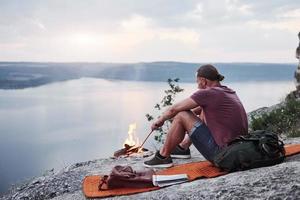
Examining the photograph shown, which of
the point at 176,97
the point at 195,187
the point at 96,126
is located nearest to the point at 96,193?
the point at 195,187

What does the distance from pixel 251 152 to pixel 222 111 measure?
2.93 ft

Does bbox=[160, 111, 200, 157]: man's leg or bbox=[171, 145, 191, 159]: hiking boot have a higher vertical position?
bbox=[160, 111, 200, 157]: man's leg

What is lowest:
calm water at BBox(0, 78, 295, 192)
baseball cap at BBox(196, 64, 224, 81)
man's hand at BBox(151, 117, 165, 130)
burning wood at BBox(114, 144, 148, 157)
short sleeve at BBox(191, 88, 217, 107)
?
calm water at BBox(0, 78, 295, 192)

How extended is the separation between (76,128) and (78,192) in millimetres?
128623

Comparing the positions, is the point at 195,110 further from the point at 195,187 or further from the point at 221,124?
the point at 195,187

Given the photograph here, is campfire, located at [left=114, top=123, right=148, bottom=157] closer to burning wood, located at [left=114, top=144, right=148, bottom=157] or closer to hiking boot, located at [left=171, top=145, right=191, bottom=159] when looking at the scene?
burning wood, located at [left=114, top=144, right=148, bottom=157]

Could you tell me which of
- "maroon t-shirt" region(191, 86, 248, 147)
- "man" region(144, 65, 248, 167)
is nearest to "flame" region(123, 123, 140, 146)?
"man" region(144, 65, 248, 167)

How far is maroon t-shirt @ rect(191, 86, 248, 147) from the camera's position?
881 cm

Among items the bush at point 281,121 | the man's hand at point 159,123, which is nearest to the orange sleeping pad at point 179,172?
the man's hand at point 159,123

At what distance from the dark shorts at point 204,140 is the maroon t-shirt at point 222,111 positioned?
0.10 meters

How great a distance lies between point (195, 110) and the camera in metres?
10.2

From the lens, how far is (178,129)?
942 centimetres

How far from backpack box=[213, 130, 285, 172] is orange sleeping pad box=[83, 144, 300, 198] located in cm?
24

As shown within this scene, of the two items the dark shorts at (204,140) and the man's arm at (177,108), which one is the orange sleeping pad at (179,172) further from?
the man's arm at (177,108)
